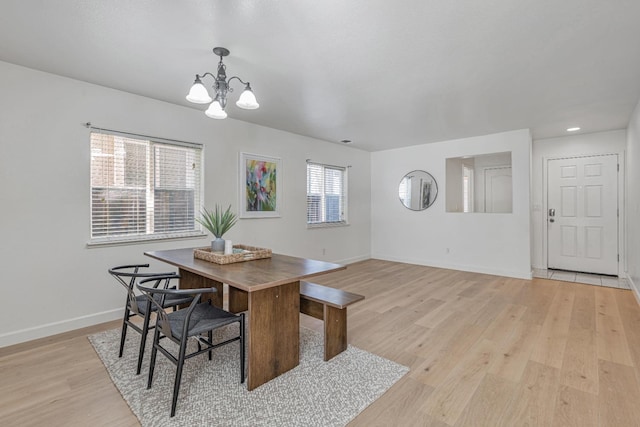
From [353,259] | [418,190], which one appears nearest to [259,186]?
[353,259]

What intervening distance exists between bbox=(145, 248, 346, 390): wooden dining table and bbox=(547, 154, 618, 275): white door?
5.01 m

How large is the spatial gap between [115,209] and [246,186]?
1585mm

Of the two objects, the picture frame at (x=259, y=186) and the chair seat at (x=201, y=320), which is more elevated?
the picture frame at (x=259, y=186)

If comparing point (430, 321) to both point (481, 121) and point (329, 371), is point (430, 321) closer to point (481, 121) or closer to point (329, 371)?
point (329, 371)

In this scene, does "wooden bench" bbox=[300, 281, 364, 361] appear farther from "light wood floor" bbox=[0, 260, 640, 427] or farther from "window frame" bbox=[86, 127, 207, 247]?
"window frame" bbox=[86, 127, 207, 247]

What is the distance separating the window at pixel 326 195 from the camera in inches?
214

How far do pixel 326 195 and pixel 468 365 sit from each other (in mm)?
3870

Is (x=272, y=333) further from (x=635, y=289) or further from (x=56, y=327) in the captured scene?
(x=635, y=289)

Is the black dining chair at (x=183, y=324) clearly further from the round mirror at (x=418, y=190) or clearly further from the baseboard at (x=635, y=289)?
the round mirror at (x=418, y=190)

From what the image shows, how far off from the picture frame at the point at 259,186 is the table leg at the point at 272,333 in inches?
93.1

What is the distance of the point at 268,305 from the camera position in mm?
2012

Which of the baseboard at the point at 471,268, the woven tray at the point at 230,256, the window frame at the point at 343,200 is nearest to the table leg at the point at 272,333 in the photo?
the woven tray at the point at 230,256

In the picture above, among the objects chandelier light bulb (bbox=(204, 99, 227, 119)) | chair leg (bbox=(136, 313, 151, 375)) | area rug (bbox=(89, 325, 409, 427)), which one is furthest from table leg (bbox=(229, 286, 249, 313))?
chandelier light bulb (bbox=(204, 99, 227, 119))

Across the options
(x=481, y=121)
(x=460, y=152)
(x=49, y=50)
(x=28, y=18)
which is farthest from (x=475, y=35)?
(x=460, y=152)
